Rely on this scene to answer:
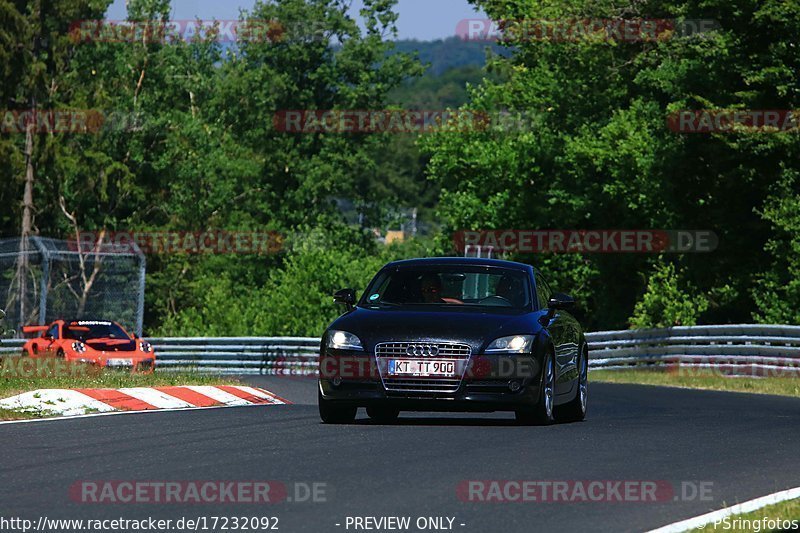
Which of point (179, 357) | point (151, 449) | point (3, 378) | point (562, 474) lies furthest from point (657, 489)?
point (179, 357)

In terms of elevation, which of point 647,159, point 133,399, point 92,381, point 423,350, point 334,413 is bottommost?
point 92,381

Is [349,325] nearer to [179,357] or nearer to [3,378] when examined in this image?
[3,378]

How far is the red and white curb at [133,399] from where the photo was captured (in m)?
15.9

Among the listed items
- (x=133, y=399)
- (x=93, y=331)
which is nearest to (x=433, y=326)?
(x=133, y=399)

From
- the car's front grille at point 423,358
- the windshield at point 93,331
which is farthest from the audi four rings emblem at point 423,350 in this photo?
the windshield at point 93,331

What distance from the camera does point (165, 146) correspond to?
2832 inches

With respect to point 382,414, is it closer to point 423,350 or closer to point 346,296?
point 346,296

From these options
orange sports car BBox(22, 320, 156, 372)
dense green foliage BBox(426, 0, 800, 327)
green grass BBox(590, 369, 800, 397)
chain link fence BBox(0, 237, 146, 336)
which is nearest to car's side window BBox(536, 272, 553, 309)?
green grass BBox(590, 369, 800, 397)

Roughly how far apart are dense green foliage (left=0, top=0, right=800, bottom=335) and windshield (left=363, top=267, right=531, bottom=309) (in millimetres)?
21577

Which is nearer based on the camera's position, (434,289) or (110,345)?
(434,289)

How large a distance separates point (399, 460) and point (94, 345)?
25.7 m

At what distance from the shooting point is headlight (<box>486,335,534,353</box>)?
562 inches

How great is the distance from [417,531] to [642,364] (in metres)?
30.5

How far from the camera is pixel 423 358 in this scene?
14172 mm
